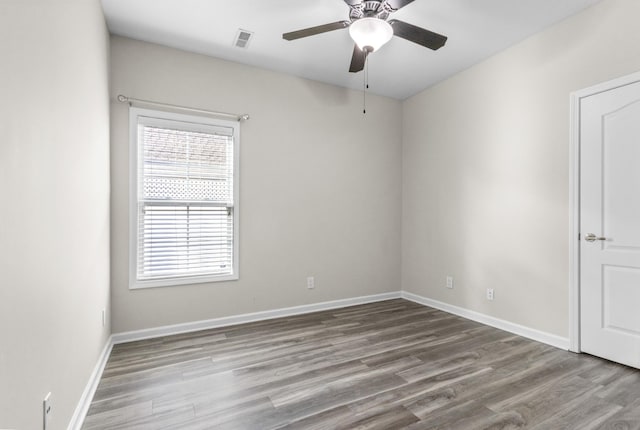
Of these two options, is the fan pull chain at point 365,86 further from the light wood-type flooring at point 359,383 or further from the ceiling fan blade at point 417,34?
the light wood-type flooring at point 359,383

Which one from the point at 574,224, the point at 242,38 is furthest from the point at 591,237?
the point at 242,38

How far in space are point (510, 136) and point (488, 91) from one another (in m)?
0.60

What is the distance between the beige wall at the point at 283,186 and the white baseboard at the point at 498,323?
22.6 inches

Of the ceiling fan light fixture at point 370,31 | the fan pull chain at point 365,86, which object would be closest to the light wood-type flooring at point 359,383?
the ceiling fan light fixture at point 370,31

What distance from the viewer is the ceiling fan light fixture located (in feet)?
7.47

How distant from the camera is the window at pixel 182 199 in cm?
318

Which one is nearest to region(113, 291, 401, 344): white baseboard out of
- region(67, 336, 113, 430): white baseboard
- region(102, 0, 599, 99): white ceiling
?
region(67, 336, 113, 430): white baseboard

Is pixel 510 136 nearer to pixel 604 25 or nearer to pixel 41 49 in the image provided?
pixel 604 25

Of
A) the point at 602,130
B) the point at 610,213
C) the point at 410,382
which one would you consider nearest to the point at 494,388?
the point at 410,382

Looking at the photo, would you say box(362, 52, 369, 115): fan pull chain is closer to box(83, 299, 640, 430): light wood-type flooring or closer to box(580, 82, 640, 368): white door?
box(580, 82, 640, 368): white door

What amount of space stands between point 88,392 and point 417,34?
3.38m

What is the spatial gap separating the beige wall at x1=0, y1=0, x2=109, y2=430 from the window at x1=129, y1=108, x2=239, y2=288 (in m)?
0.84

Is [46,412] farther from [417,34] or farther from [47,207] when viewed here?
[417,34]

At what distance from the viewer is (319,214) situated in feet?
13.5
